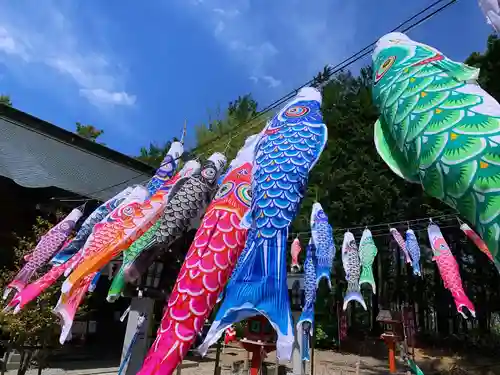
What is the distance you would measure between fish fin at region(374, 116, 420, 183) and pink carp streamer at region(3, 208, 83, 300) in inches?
240

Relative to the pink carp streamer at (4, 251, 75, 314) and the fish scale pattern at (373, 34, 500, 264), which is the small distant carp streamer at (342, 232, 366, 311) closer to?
the pink carp streamer at (4, 251, 75, 314)

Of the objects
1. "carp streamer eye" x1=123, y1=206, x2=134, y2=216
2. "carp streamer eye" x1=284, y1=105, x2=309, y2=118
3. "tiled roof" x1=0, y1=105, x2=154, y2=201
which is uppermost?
"tiled roof" x1=0, y1=105, x2=154, y2=201

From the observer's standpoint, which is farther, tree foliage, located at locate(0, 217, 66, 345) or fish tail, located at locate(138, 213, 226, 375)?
tree foliage, located at locate(0, 217, 66, 345)

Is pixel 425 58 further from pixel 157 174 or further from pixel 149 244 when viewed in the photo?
pixel 157 174

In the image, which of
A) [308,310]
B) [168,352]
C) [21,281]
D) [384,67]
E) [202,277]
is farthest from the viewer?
[21,281]

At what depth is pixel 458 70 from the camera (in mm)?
2207

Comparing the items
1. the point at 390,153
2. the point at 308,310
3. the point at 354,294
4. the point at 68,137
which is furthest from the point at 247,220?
the point at 68,137

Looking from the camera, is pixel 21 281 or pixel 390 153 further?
pixel 21 281

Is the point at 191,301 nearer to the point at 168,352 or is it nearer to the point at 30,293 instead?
the point at 168,352

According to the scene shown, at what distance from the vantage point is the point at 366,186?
1498cm

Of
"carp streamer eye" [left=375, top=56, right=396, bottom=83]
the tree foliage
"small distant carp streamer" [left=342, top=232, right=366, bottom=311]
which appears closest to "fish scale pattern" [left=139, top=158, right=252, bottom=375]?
"carp streamer eye" [left=375, top=56, right=396, bottom=83]

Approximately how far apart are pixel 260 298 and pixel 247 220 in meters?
0.87

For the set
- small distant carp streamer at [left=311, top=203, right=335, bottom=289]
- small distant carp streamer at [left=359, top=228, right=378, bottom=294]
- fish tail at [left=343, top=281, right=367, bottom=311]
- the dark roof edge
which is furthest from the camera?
the dark roof edge

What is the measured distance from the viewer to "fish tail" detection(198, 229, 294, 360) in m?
2.22
